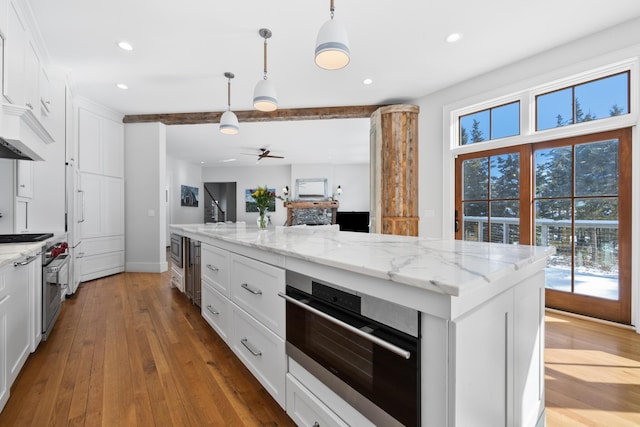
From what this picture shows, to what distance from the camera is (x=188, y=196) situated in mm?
9203

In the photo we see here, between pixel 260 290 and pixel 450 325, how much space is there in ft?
3.33

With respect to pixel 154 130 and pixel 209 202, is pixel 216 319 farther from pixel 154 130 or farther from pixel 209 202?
pixel 209 202

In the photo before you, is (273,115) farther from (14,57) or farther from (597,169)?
(597,169)

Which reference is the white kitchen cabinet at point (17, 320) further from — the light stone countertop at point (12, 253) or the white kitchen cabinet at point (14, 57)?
Result: the white kitchen cabinet at point (14, 57)

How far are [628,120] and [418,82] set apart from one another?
204 centimetres

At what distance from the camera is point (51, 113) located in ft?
10.1

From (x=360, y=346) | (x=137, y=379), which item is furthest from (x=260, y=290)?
(x=137, y=379)

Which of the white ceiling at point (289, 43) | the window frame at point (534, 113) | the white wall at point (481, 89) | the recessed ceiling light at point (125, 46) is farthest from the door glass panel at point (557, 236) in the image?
the recessed ceiling light at point (125, 46)

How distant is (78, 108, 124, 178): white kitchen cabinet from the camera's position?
4.05m

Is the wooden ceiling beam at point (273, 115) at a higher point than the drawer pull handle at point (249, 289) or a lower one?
higher

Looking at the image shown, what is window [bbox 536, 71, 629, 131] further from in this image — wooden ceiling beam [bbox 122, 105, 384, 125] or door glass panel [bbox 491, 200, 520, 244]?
wooden ceiling beam [bbox 122, 105, 384, 125]

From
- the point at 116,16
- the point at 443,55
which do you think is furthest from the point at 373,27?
the point at 116,16

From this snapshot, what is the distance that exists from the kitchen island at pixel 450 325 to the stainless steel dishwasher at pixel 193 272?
1481mm

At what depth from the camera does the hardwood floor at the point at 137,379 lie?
4.62 ft
